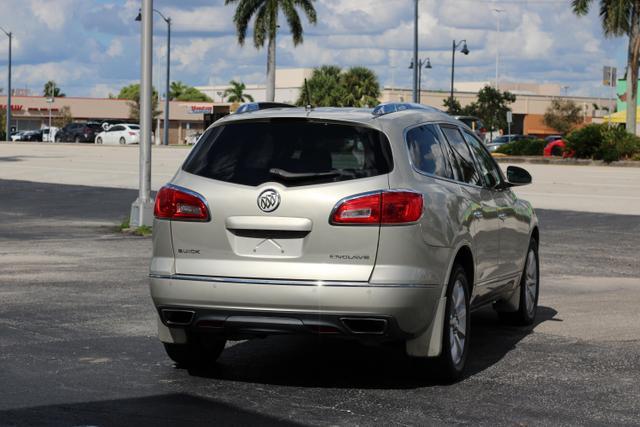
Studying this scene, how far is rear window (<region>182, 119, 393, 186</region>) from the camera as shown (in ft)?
24.0

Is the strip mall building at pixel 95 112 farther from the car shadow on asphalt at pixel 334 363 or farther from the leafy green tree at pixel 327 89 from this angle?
the car shadow on asphalt at pixel 334 363

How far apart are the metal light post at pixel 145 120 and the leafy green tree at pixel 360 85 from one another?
73482 mm

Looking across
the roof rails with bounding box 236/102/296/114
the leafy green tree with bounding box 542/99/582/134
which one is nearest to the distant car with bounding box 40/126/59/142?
the leafy green tree with bounding box 542/99/582/134

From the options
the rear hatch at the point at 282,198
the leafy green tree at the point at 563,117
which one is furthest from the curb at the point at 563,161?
the leafy green tree at the point at 563,117

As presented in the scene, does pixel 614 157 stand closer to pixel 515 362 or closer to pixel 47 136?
pixel 515 362

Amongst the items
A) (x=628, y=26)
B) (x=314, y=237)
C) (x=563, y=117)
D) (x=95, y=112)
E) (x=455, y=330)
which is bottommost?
(x=455, y=330)

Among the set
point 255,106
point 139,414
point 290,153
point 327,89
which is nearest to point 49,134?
point 327,89

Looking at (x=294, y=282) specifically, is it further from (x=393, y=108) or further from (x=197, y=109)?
(x=197, y=109)

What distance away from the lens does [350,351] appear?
8.98 meters

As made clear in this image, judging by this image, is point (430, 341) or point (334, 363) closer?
point (430, 341)

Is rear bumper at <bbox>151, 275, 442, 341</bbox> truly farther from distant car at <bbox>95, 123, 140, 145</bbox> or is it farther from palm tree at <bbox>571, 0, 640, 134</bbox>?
distant car at <bbox>95, 123, 140, 145</bbox>

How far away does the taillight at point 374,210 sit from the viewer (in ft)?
23.5

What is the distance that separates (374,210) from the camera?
23.5 ft

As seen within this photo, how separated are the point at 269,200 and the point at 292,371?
4.68 ft
